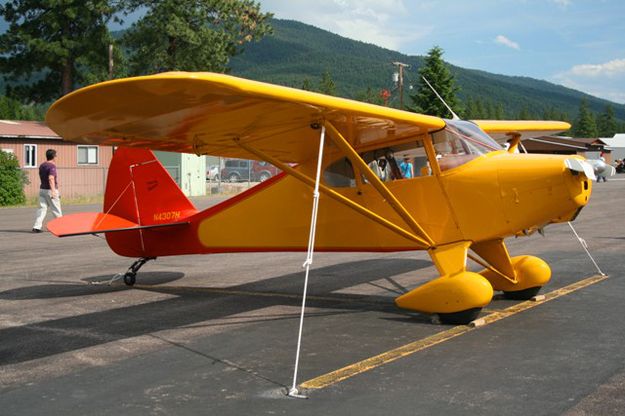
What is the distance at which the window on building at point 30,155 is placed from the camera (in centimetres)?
3691

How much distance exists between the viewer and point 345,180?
8586 millimetres

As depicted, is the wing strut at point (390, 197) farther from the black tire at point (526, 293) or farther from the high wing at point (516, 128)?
the high wing at point (516, 128)

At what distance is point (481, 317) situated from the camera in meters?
7.52

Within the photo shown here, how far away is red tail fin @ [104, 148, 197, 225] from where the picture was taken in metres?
10.0

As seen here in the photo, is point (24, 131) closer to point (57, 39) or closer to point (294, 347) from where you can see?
point (57, 39)

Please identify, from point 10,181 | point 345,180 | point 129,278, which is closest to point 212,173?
point 10,181

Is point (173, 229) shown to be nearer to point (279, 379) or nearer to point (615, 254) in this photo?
point (279, 379)

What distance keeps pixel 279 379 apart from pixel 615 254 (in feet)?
29.7

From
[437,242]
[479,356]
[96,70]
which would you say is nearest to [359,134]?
[437,242]

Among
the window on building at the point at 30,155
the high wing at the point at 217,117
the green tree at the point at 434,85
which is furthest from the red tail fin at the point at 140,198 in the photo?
the green tree at the point at 434,85

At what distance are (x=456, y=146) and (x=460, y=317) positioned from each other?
6.55ft

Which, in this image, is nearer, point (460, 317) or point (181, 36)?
point (460, 317)

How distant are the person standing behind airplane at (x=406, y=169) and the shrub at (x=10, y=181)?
29.4 metres

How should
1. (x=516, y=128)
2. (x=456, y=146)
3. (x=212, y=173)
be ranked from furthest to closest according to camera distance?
(x=212, y=173) < (x=516, y=128) < (x=456, y=146)
